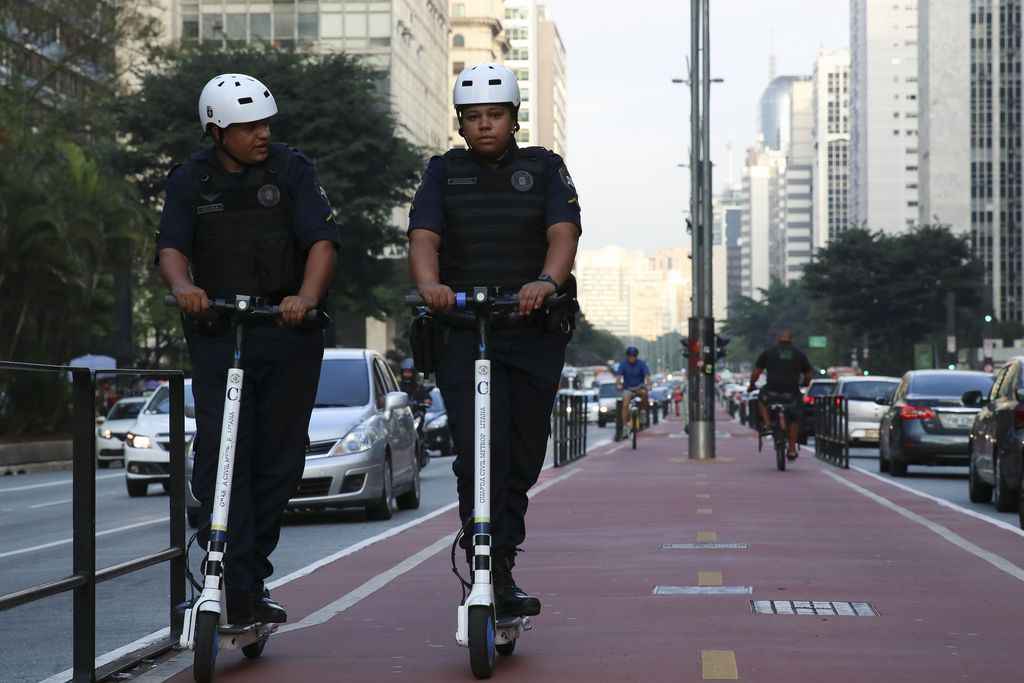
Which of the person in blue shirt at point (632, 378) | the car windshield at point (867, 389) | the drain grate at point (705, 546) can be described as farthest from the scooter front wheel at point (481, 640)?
the person in blue shirt at point (632, 378)

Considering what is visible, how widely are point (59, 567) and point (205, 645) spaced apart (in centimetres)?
61

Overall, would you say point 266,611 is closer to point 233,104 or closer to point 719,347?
point 233,104

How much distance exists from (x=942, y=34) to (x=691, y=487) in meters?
144

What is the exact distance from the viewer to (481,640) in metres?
6.61

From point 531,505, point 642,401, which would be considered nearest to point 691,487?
point 531,505

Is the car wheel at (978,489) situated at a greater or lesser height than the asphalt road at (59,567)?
lesser

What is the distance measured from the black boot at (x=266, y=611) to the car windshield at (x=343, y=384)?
10.3m

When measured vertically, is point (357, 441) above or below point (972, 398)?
below

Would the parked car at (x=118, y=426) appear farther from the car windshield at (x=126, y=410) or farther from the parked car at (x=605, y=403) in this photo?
the parked car at (x=605, y=403)

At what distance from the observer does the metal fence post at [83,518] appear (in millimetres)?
6840

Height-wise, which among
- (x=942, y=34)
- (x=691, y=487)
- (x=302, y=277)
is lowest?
(x=691, y=487)

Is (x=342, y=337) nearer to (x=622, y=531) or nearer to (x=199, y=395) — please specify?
(x=622, y=531)

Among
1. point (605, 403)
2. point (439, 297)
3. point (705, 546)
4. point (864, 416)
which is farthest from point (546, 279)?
point (605, 403)

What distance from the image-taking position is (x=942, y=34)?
159 meters
